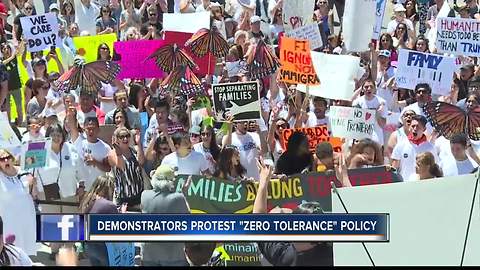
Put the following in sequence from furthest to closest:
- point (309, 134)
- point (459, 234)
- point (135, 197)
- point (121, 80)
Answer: point (121, 80)
point (309, 134)
point (135, 197)
point (459, 234)

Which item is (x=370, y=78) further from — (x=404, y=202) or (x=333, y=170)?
(x=404, y=202)

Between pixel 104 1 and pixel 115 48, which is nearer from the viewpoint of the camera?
pixel 115 48

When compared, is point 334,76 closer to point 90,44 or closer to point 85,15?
point 90,44

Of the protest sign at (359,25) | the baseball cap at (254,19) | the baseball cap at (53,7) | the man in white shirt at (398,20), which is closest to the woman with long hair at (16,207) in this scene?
the protest sign at (359,25)

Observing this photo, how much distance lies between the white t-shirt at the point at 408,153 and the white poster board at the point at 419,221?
3812 millimetres

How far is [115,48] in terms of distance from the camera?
15453mm

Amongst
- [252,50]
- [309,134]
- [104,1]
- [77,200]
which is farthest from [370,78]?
[104,1]

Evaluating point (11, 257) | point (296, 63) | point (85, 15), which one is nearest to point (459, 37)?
point (296, 63)

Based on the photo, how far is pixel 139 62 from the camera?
15.0 m

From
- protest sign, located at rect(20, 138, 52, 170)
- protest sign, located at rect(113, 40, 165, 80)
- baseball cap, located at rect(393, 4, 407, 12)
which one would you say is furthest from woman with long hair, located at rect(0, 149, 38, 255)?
baseball cap, located at rect(393, 4, 407, 12)

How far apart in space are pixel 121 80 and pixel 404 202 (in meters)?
7.38

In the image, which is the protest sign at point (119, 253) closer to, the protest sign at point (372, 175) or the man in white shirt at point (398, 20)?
the protest sign at point (372, 175)

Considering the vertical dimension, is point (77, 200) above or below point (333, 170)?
below

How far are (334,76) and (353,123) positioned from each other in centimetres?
100
